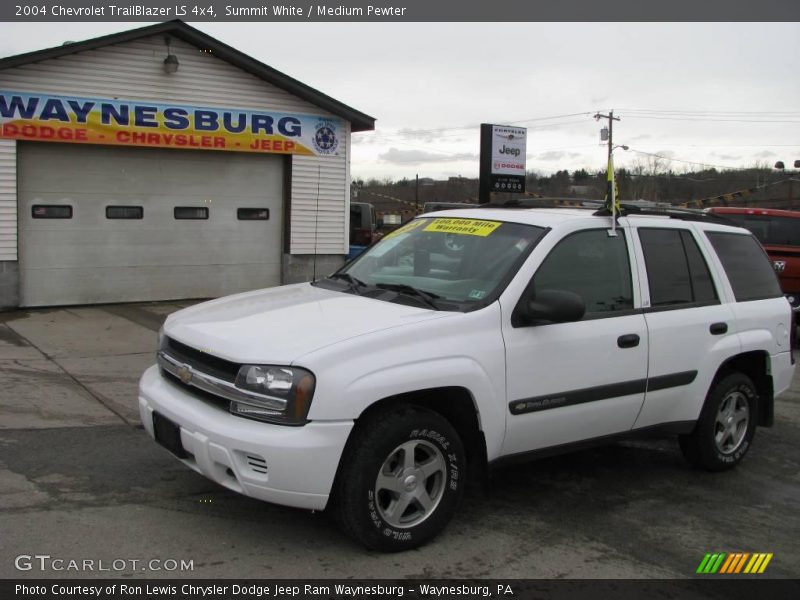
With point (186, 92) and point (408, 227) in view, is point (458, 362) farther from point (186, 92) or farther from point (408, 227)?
point (186, 92)

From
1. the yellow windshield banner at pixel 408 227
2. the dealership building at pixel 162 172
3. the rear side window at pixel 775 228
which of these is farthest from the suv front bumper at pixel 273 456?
the rear side window at pixel 775 228

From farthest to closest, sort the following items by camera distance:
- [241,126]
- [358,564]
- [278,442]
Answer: [241,126] < [358,564] < [278,442]

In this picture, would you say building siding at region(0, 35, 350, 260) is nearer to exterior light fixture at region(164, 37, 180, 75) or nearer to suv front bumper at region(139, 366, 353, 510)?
exterior light fixture at region(164, 37, 180, 75)

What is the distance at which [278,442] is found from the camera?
3561mm

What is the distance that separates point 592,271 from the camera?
4766mm

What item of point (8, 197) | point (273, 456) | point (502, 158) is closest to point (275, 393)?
point (273, 456)

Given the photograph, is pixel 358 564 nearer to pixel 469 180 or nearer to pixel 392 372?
pixel 392 372

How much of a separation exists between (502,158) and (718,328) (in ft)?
33.2

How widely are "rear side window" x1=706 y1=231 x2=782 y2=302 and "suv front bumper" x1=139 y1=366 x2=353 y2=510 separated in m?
3.31

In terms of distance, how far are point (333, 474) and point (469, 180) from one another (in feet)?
146

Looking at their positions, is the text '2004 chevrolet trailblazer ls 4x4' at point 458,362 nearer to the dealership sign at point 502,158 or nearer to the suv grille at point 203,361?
the suv grille at point 203,361

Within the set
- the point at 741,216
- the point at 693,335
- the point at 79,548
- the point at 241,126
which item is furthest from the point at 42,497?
the point at 741,216

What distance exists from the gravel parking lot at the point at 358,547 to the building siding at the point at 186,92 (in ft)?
22.0

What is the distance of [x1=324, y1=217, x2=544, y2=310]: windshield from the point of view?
14.4 ft
